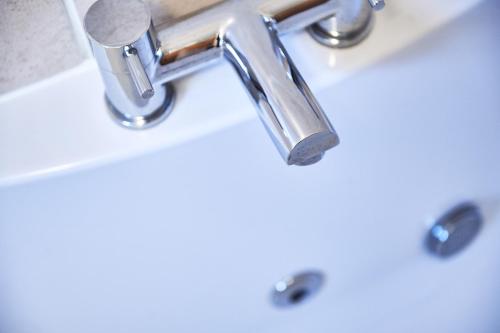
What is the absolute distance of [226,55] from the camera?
1.21 ft

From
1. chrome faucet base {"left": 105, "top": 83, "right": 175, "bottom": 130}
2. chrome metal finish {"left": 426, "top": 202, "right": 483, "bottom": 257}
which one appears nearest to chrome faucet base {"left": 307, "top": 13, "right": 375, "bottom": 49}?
chrome faucet base {"left": 105, "top": 83, "right": 175, "bottom": 130}

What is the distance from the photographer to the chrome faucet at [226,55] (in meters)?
0.33

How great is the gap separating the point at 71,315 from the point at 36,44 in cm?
19

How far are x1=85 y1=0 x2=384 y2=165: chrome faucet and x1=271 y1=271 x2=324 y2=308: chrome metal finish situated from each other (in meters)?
0.19

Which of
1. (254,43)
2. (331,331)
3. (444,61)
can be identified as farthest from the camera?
Answer: (331,331)

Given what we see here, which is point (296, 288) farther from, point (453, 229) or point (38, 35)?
point (38, 35)

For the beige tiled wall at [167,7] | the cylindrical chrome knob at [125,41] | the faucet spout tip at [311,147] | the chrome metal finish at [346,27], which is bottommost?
→ the faucet spout tip at [311,147]

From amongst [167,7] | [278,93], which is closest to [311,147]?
[278,93]

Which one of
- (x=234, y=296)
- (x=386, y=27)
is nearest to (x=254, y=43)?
(x=386, y=27)

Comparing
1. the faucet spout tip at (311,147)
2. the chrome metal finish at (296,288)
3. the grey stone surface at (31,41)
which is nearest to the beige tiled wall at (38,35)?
the grey stone surface at (31,41)

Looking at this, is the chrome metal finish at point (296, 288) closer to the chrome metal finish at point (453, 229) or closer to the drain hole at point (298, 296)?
the drain hole at point (298, 296)

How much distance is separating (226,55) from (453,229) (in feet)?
0.93

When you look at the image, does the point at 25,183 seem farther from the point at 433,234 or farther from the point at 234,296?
the point at 433,234

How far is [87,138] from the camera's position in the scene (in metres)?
0.40
